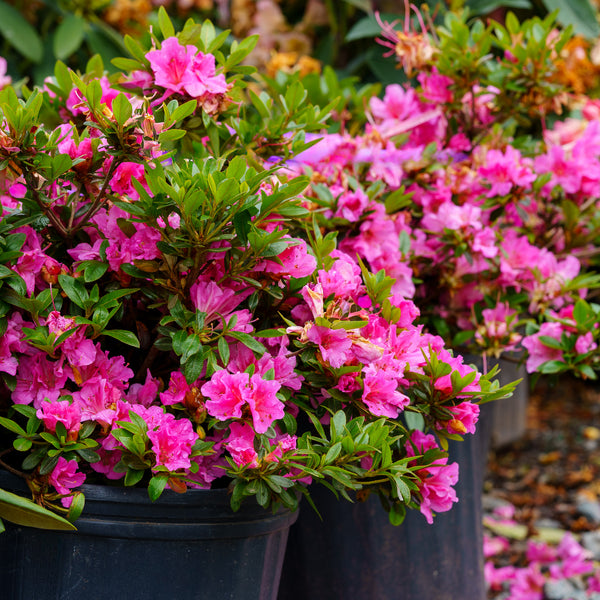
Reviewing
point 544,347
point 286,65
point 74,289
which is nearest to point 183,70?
point 74,289

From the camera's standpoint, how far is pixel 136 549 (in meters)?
0.82

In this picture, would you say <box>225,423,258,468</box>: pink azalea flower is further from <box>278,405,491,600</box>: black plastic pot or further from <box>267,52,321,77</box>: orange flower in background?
<box>267,52,321,77</box>: orange flower in background

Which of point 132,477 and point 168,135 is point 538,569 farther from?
point 168,135

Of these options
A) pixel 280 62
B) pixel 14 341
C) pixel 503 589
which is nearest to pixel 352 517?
pixel 14 341

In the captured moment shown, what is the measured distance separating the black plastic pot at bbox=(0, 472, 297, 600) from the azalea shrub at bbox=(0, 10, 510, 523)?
0.03m

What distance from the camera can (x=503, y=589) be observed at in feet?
7.20

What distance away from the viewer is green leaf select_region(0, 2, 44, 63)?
6.16 ft


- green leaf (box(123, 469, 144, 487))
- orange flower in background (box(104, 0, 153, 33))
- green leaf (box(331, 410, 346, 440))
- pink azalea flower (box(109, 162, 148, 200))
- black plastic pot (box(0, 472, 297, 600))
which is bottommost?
black plastic pot (box(0, 472, 297, 600))

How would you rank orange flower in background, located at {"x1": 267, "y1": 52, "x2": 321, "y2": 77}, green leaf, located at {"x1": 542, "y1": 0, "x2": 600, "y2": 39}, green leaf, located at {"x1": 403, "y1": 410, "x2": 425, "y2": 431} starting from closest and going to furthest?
green leaf, located at {"x1": 403, "y1": 410, "x2": 425, "y2": 431} < orange flower in background, located at {"x1": 267, "y1": 52, "x2": 321, "y2": 77} < green leaf, located at {"x1": 542, "y1": 0, "x2": 600, "y2": 39}

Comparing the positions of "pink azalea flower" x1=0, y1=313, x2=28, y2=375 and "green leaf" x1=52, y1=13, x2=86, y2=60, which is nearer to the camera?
"pink azalea flower" x1=0, y1=313, x2=28, y2=375

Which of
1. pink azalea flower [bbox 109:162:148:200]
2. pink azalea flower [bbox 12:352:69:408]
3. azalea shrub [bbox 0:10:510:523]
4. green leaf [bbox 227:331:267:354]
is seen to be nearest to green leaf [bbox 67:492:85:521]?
azalea shrub [bbox 0:10:510:523]

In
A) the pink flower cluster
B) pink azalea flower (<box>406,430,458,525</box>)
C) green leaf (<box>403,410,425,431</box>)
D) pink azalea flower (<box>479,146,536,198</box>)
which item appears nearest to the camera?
pink azalea flower (<box>406,430,458,525</box>)

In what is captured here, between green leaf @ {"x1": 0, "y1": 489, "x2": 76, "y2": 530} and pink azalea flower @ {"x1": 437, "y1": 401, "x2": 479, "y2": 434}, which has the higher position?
pink azalea flower @ {"x1": 437, "y1": 401, "x2": 479, "y2": 434}

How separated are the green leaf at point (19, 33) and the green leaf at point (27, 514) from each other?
1425 mm
